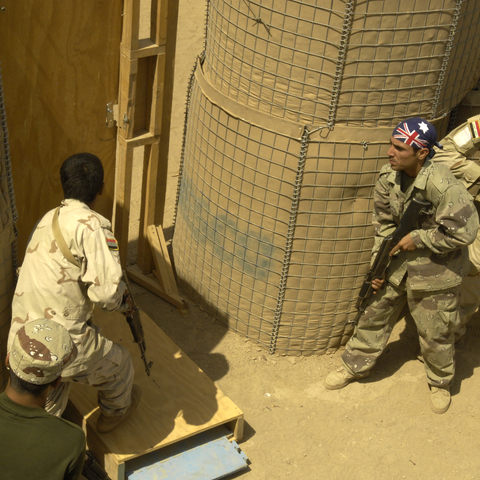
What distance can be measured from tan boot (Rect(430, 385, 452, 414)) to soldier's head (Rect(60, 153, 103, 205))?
10.7 feet

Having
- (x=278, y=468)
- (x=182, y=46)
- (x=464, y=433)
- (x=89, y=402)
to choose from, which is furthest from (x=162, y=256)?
(x=182, y=46)

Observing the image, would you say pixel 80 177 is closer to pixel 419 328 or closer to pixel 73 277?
pixel 73 277

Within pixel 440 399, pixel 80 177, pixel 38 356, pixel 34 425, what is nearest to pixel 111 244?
pixel 80 177

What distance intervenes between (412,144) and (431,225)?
64 centimetres

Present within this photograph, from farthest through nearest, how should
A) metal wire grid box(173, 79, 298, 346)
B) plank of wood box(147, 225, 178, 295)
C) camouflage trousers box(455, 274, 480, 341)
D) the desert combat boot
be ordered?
plank of wood box(147, 225, 178, 295) < camouflage trousers box(455, 274, 480, 341) < the desert combat boot < metal wire grid box(173, 79, 298, 346)

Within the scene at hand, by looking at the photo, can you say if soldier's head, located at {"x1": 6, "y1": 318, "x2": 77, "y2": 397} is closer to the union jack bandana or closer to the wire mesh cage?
the wire mesh cage

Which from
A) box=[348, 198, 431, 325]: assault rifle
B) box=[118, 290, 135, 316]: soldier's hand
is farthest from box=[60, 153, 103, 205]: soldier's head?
box=[348, 198, 431, 325]: assault rifle

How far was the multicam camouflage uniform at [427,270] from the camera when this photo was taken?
458 centimetres

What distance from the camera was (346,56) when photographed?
15.2 ft

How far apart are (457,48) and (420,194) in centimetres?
115

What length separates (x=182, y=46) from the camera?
1048cm

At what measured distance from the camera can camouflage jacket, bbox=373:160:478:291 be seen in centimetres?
457

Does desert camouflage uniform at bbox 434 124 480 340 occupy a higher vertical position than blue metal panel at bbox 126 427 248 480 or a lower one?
higher

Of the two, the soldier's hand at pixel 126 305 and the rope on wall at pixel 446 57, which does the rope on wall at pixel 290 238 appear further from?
the soldier's hand at pixel 126 305
